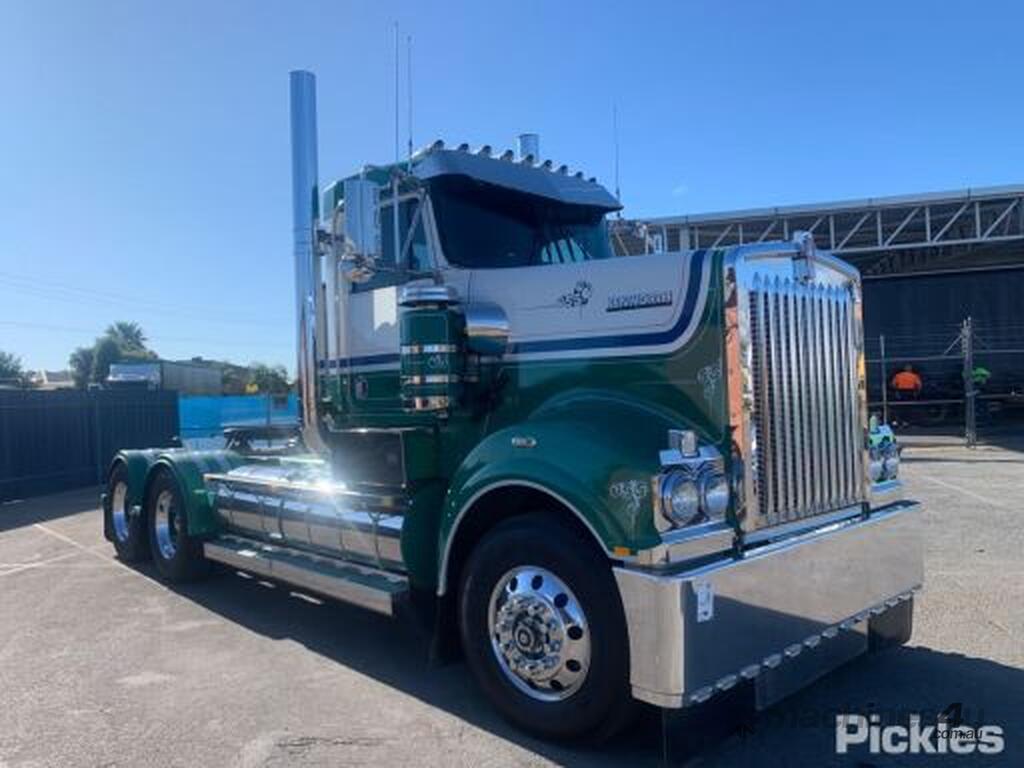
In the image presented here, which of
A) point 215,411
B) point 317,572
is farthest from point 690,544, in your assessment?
point 215,411

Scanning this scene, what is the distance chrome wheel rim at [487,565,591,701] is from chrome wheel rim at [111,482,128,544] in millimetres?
5684

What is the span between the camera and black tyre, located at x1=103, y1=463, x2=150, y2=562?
27.7 feet

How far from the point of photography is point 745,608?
3.83 metres

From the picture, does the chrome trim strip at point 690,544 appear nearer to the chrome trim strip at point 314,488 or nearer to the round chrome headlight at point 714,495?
the round chrome headlight at point 714,495

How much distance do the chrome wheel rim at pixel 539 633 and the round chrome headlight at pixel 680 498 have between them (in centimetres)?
59

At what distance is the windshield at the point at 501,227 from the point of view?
17.9 ft

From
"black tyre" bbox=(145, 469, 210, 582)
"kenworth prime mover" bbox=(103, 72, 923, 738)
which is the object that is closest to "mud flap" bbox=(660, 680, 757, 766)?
"kenworth prime mover" bbox=(103, 72, 923, 738)

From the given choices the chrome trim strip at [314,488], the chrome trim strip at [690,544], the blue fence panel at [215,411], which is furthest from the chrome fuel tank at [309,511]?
the blue fence panel at [215,411]

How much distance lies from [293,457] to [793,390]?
170 inches

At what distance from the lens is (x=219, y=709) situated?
15.3 feet

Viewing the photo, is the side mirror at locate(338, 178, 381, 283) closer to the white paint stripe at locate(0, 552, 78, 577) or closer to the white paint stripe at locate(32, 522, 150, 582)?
the white paint stripe at locate(32, 522, 150, 582)

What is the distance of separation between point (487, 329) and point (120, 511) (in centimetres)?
554

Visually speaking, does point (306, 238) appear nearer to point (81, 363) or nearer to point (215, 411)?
point (215, 411)

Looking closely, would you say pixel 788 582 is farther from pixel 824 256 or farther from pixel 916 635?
pixel 916 635
